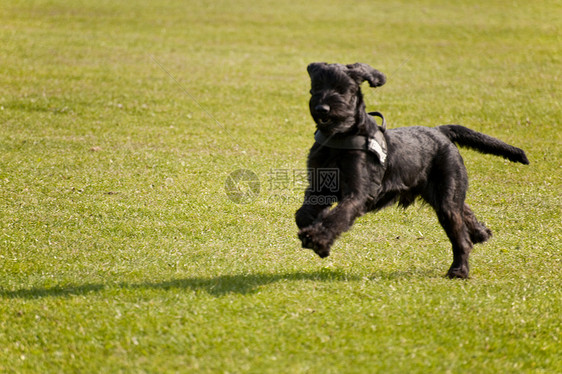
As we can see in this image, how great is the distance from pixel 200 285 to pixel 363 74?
110 inches

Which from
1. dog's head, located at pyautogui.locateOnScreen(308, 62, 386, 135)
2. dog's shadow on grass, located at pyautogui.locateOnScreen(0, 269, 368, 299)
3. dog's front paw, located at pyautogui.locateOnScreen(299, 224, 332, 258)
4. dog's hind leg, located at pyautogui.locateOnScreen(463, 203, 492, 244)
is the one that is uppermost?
dog's head, located at pyautogui.locateOnScreen(308, 62, 386, 135)

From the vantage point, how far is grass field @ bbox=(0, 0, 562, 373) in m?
5.38

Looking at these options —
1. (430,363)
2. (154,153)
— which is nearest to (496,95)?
(154,153)

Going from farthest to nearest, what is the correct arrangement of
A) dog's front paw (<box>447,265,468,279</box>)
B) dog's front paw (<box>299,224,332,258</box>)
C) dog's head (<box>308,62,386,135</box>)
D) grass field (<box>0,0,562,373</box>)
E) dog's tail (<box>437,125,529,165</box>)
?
dog's tail (<box>437,125,529,165</box>) → dog's front paw (<box>447,265,468,279</box>) → dog's head (<box>308,62,386,135</box>) → dog's front paw (<box>299,224,332,258</box>) → grass field (<box>0,0,562,373</box>)

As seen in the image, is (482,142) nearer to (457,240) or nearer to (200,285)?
(457,240)

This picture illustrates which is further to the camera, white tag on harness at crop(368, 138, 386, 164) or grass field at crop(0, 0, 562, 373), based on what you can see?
white tag on harness at crop(368, 138, 386, 164)

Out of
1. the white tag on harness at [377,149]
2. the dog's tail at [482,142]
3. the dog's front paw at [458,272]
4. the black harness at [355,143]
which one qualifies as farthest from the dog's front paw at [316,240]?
the dog's tail at [482,142]

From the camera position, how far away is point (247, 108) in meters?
17.0

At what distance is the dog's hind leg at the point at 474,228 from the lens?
7.73 meters

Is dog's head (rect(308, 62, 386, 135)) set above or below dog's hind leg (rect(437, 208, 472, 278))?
above

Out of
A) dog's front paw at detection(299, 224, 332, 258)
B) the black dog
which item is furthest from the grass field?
the black dog

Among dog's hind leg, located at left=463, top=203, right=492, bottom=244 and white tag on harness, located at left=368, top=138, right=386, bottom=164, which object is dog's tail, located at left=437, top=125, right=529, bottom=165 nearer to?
dog's hind leg, located at left=463, top=203, right=492, bottom=244

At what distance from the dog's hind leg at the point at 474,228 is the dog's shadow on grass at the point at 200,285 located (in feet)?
5.62

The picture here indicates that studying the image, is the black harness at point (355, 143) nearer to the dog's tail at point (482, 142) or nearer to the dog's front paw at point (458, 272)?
the dog's tail at point (482, 142)
